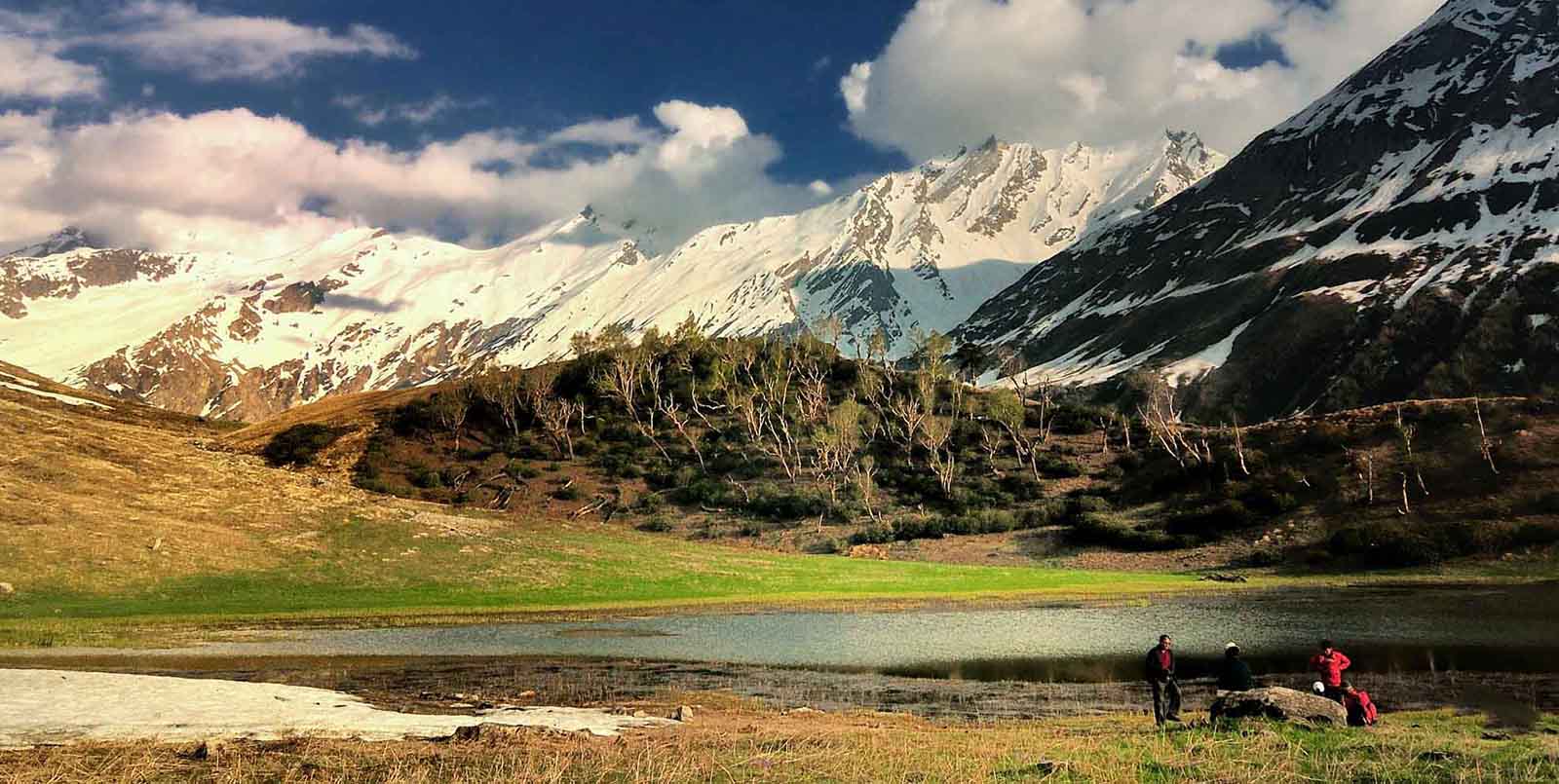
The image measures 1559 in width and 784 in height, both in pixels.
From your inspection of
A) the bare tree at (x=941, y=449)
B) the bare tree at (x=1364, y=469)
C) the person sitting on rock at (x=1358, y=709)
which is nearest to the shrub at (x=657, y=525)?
the bare tree at (x=941, y=449)

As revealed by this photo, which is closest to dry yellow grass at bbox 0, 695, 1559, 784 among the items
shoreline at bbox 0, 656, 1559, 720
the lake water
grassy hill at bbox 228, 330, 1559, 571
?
shoreline at bbox 0, 656, 1559, 720

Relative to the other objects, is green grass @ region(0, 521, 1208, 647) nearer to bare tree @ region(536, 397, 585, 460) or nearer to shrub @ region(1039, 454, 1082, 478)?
shrub @ region(1039, 454, 1082, 478)

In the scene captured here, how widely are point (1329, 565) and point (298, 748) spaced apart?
84.9 meters

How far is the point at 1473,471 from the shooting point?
87.4 m

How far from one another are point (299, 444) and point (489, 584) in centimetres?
8020

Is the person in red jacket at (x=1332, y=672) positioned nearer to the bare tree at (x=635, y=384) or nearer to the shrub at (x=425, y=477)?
the shrub at (x=425, y=477)

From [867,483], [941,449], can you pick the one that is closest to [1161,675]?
[867,483]

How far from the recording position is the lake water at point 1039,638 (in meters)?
37.3

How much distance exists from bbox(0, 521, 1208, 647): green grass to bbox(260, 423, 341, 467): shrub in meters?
54.8

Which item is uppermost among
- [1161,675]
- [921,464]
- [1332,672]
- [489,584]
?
[921,464]

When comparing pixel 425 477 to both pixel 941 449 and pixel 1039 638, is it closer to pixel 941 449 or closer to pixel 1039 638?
pixel 941 449

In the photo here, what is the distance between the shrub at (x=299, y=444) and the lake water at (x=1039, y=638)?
288 feet

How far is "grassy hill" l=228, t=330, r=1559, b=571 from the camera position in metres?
87.9

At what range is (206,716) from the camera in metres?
23.1
